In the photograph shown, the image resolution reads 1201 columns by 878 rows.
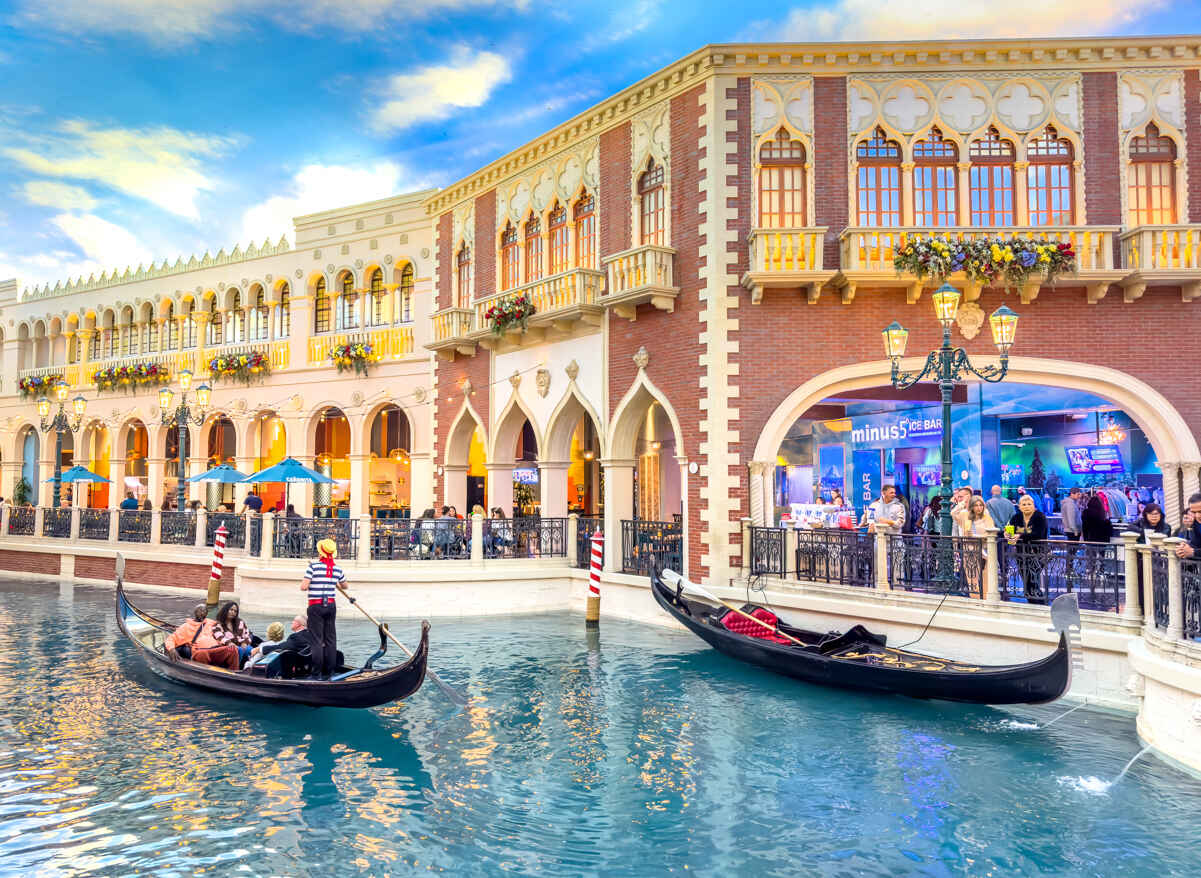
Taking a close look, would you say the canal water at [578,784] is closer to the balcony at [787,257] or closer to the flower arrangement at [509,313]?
the balcony at [787,257]

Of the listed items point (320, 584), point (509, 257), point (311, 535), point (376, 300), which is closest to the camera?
point (320, 584)

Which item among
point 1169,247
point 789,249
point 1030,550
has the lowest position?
point 1030,550

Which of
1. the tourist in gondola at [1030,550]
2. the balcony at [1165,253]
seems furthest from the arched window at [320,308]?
the balcony at [1165,253]

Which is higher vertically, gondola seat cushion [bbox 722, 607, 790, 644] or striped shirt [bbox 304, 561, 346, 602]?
striped shirt [bbox 304, 561, 346, 602]

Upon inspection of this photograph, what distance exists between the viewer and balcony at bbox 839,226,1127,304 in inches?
448

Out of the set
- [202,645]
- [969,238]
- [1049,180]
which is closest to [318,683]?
[202,645]

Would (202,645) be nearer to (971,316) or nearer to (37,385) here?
(971,316)

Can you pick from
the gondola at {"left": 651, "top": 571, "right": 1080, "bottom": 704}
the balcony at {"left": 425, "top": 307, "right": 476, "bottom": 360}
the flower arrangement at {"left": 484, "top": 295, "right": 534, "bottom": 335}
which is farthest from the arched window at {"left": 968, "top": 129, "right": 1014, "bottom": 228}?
the balcony at {"left": 425, "top": 307, "right": 476, "bottom": 360}

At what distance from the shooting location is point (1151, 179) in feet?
38.9

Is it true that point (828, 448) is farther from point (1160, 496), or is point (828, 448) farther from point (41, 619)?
point (41, 619)

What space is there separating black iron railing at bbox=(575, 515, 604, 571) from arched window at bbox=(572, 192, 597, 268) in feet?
14.1

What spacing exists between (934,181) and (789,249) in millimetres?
2360

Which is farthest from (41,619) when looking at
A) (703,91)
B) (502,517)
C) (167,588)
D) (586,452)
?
(703,91)

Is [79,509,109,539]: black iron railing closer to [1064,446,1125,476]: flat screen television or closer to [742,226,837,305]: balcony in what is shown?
[742,226,837,305]: balcony
